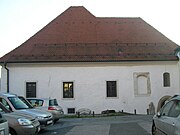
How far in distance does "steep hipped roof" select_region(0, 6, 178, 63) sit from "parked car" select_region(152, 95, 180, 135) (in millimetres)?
21484

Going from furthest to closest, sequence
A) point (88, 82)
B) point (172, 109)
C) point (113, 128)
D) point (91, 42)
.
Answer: point (91, 42)
point (88, 82)
point (113, 128)
point (172, 109)

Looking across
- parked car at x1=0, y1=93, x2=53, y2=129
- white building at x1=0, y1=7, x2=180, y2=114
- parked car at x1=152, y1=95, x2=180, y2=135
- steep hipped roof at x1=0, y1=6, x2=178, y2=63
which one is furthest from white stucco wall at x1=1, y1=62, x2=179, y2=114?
parked car at x1=152, y1=95, x2=180, y2=135

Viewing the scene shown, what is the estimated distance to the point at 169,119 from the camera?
8.11m

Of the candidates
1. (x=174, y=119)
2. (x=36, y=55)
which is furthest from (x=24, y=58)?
(x=174, y=119)

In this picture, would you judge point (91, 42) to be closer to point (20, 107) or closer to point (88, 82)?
point (88, 82)

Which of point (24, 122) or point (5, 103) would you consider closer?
point (24, 122)

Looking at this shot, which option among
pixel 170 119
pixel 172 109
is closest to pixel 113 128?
pixel 172 109

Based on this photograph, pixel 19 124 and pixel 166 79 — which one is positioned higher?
pixel 166 79

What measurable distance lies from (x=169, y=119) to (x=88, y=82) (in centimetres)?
2298

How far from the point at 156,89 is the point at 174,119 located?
78.7 feet

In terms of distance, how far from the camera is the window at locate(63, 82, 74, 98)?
102 ft

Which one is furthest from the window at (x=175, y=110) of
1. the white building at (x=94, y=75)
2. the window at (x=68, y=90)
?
the window at (x=68, y=90)

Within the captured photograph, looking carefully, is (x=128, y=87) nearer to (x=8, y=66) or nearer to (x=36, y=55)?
(x=36, y=55)

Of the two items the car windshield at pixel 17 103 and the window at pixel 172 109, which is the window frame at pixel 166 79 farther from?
the window at pixel 172 109
